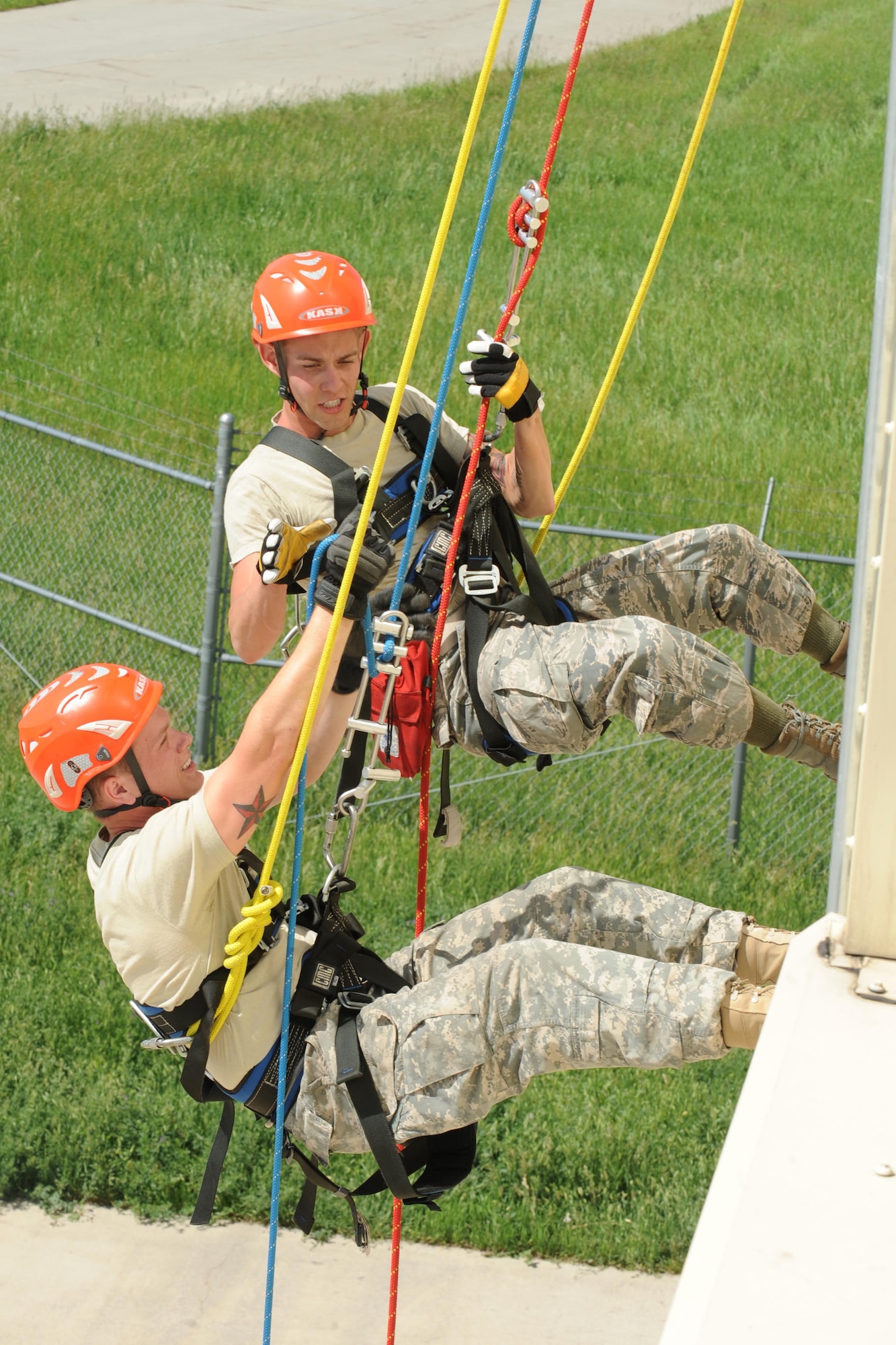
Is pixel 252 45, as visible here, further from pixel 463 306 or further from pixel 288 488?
pixel 463 306

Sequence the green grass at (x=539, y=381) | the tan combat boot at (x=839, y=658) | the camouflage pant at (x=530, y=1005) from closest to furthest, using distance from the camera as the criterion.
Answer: the camouflage pant at (x=530, y=1005) < the tan combat boot at (x=839, y=658) < the green grass at (x=539, y=381)

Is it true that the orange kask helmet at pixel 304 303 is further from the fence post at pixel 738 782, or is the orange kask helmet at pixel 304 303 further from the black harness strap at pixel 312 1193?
the fence post at pixel 738 782

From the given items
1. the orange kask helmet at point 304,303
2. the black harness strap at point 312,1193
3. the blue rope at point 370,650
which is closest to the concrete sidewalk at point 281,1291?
the black harness strap at point 312,1193

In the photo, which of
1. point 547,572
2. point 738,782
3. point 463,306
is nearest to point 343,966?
point 463,306

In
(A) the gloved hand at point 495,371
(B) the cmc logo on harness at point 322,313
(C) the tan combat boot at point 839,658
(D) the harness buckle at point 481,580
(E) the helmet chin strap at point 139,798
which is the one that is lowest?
(E) the helmet chin strap at point 139,798

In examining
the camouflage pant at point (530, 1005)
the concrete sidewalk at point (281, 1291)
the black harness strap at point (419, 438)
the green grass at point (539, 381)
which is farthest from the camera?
the green grass at point (539, 381)

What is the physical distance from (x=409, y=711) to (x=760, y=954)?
116 centimetres

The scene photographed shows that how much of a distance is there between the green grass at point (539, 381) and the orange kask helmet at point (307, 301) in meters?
3.89

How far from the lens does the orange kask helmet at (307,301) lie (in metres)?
4.26

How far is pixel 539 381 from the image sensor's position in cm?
1338

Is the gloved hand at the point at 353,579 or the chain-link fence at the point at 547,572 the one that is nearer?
the gloved hand at the point at 353,579

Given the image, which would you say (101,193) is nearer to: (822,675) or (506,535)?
(822,675)

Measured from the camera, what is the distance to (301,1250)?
6.43m

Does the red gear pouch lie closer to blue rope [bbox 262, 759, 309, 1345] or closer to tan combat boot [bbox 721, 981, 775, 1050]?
blue rope [bbox 262, 759, 309, 1345]
